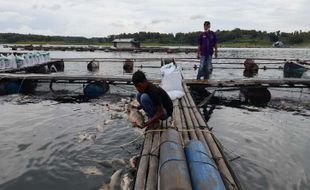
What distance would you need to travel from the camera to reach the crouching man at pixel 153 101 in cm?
909

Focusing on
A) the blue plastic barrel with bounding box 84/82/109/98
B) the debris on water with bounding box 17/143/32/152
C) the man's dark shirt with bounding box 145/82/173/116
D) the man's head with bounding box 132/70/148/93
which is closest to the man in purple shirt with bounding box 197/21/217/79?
the blue plastic barrel with bounding box 84/82/109/98

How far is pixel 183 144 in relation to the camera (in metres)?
7.92

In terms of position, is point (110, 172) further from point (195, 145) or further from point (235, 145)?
point (235, 145)

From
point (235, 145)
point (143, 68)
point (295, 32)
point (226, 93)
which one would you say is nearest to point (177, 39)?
point (295, 32)

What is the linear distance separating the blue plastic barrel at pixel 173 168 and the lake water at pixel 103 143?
2.21 metres

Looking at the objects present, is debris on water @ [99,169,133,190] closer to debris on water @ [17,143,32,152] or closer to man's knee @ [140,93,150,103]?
man's knee @ [140,93,150,103]

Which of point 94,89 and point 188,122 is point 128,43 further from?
point 188,122

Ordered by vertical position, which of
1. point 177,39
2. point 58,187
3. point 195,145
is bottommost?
point 58,187

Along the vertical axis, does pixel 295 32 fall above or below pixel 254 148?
above

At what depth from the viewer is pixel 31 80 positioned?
22.5 metres

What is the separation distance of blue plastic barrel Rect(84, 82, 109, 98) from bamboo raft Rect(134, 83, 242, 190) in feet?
30.7

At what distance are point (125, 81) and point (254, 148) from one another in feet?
39.5

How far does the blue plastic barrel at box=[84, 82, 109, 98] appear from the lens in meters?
21.0

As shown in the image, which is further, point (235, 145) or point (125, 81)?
point (125, 81)
